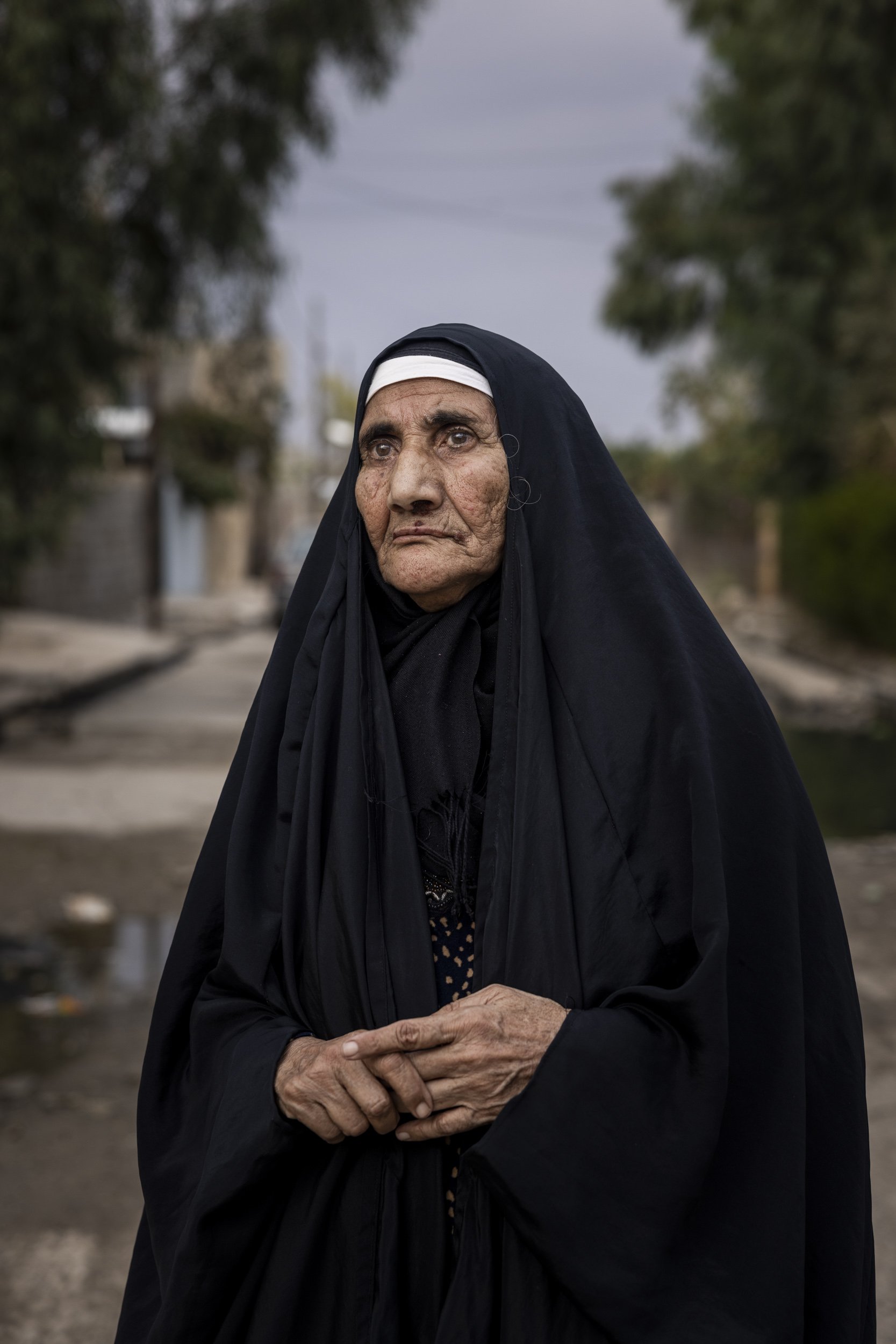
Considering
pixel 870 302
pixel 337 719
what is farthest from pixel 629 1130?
pixel 870 302

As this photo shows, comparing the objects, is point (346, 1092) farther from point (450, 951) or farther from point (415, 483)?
point (415, 483)

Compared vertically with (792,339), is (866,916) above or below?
below

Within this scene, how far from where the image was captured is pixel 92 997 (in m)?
5.24

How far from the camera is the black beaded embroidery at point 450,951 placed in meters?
1.70

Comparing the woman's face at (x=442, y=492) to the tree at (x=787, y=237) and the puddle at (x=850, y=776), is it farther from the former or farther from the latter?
the tree at (x=787, y=237)

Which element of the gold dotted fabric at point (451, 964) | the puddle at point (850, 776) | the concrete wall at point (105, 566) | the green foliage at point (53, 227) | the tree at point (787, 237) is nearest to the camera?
the gold dotted fabric at point (451, 964)

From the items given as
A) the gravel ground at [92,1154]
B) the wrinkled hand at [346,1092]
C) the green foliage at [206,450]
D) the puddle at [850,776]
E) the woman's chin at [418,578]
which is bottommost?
the gravel ground at [92,1154]

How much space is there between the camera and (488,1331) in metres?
1.59

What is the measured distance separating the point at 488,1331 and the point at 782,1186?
0.39 m

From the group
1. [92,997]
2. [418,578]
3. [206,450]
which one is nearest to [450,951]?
[418,578]

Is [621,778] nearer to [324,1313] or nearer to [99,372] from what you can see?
[324,1313]

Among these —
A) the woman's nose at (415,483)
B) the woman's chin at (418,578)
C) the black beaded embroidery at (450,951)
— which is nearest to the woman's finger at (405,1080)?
the black beaded embroidery at (450,951)

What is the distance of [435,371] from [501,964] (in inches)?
30.3

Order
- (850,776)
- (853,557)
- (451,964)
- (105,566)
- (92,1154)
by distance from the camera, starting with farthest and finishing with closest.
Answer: (105,566) → (853,557) → (850,776) → (92,1154) → (451,964)
